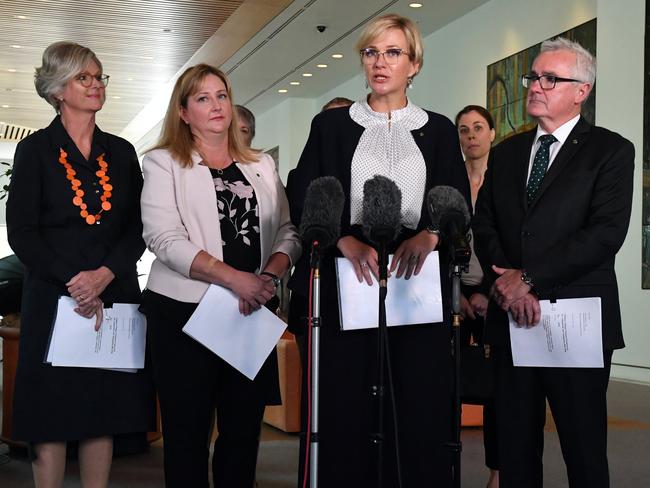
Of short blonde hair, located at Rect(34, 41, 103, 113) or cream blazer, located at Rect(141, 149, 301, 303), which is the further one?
short blonde hair, located at Rect(34, 41, 103, 113)

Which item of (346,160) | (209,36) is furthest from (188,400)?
(209,36)

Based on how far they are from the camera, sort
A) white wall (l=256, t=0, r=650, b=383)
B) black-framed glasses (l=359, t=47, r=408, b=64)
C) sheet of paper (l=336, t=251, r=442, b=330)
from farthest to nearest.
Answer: white wall (l=256, t=0, r=650, b=383)
black-framed glasses (l=359, t=47, r=408, b=64)
sheet of paper (l=336, t=251, r=442, b=330)

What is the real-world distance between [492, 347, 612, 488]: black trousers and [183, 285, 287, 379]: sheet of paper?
0.74 metres

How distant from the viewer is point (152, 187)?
320cm

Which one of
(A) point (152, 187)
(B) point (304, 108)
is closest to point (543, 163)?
(A) point (152, 187)

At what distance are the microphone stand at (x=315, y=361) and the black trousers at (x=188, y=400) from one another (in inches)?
26.2

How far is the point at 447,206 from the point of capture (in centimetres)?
260

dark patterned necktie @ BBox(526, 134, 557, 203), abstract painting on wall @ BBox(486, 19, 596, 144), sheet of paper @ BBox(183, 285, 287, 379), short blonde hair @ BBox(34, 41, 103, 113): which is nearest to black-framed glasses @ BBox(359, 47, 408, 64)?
dark patterned necktie @ BBox(526, 134, 557, 203)

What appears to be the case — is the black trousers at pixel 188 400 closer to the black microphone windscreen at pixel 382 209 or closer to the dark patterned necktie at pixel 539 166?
the black microphone windscreen at pixel 382 209

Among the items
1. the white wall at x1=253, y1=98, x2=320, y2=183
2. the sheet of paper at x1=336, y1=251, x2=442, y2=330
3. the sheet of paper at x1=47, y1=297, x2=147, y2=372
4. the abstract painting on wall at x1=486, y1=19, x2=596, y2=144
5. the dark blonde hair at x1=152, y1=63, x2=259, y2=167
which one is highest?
the white wall at x1=253, y1=98, x2=320, y2=183

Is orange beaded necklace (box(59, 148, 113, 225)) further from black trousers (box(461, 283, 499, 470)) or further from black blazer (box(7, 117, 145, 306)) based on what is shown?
black trousers (box(461, 283, 499, 470))

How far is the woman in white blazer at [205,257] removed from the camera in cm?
311

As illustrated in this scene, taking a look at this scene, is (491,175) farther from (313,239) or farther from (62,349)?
(62,349)

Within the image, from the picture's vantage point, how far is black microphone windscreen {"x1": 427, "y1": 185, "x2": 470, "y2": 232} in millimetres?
2590
